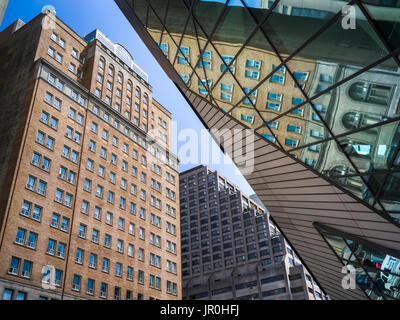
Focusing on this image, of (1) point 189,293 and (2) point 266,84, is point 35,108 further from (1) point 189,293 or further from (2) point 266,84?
(1) point 189,293

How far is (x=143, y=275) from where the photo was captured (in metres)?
49.3

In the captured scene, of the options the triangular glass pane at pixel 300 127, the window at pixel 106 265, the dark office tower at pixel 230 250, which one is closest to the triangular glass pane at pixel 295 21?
the triangular glass pane at pixel 300 127

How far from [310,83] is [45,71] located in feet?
147

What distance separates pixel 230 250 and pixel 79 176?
232ft

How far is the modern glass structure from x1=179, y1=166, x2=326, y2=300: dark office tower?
77399 millimetres

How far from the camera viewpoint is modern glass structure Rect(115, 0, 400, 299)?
8.34 meters

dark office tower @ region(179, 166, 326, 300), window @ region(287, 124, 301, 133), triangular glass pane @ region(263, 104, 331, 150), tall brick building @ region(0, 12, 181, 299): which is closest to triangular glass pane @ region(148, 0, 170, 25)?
triangular glass pane @ region(263, 104, 331, 150)

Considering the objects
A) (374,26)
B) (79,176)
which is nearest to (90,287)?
(79,176)

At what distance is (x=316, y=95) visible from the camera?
1030 cm

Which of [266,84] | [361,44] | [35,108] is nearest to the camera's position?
[361,44]

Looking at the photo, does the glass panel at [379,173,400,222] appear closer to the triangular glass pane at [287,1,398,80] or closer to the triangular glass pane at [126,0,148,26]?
the triangular glass pane at [287,1,398,80]

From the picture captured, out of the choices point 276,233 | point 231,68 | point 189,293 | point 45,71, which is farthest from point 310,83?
point 189,293

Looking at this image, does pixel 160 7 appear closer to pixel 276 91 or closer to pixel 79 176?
pixel 276 91

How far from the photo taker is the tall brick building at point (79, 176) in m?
36.5
